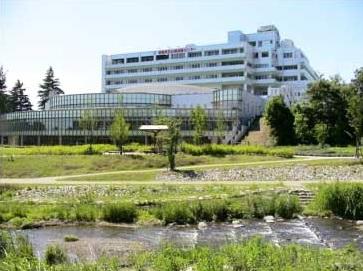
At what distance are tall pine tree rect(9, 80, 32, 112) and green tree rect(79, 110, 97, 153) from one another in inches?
1821

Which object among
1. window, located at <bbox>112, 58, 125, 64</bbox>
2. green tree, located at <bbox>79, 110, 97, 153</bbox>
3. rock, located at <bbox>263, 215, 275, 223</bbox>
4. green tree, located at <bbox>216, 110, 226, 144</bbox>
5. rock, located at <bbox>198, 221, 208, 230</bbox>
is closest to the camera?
rock, located at <bbox>198, 221, 208, 230</bbox>

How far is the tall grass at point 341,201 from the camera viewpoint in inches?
1053

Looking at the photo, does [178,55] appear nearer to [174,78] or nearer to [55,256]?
[174,78]

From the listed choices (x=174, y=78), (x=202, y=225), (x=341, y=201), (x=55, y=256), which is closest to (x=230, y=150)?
(x=341, y=201)

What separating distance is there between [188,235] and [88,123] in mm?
62724

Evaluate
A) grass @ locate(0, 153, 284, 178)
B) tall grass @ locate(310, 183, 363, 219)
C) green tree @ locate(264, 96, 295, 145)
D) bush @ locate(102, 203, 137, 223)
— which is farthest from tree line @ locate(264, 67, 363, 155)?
bush @ locate(102, 203, 137, 223)

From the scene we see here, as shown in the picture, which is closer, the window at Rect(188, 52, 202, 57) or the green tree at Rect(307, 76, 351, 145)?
the green tree at Rect(307, 76, 351, 145)

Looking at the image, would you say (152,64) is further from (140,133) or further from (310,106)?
(310,106)

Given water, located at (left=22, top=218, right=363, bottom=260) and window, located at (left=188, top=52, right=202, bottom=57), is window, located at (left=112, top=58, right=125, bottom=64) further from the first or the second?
water, located at (left=22, top=218, right=363, bottom=260)

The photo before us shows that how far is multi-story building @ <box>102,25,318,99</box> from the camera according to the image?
14350 centimetres

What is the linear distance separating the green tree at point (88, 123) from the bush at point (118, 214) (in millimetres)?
54886

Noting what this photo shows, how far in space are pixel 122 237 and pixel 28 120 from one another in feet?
264

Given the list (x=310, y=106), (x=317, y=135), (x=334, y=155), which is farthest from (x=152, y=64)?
(x=334, y=155)

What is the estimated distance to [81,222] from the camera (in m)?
26.0
